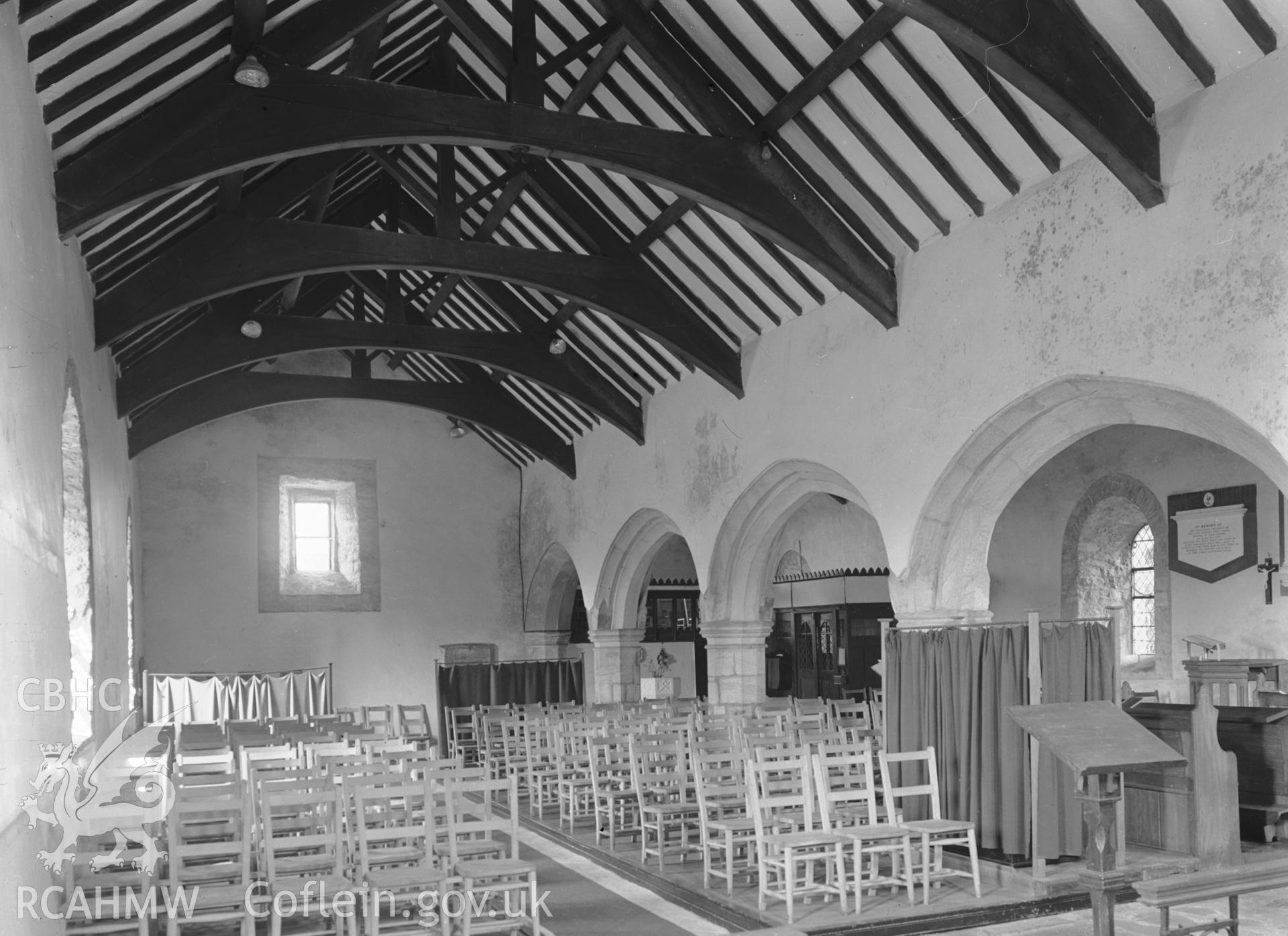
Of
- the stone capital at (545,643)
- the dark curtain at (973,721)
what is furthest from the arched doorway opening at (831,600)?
the dark curtain at (973,721)

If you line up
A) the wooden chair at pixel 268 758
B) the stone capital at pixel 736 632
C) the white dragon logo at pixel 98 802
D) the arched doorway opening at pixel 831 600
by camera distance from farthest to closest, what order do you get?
the arched doorway opening at pixel 831 600, the stone capital at pixel 736 632, the wooden chair at pixel 268 758, the white dragon logo at pixel 98 802

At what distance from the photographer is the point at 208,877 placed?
538 centimetres

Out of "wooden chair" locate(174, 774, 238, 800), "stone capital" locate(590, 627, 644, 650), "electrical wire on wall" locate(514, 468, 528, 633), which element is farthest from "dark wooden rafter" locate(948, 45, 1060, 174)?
"electrical wire on wall" locate(514, 468, 528, 633)

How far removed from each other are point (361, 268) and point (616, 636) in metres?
7.57

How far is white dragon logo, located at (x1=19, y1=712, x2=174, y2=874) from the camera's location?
4.85 m

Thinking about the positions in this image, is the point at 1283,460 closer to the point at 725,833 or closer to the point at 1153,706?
the point at 1153,706

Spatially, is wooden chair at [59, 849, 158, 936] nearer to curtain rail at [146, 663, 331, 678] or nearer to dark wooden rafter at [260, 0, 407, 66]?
dark wooden rafter at [260, 0, 407, 66]

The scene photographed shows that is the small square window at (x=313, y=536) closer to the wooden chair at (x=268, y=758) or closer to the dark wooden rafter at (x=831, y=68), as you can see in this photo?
the wooden chair at (x=268, y=758)

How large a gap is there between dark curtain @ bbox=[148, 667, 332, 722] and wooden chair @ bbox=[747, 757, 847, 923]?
30.8 feet

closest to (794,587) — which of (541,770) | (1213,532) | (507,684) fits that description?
(507,684)

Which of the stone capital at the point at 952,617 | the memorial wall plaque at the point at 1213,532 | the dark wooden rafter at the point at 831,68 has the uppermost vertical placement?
the dark wooden rafter at the point at 831,68

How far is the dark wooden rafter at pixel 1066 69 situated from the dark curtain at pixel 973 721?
10.2ft

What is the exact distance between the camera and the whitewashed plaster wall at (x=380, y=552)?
16625mm

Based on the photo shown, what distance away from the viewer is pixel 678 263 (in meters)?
11.6
